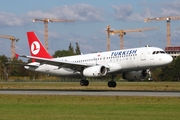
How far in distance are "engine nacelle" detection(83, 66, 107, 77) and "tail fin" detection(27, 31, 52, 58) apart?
45.8ft

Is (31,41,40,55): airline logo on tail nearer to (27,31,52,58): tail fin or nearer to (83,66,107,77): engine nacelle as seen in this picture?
(27,31,52,58): tail fin

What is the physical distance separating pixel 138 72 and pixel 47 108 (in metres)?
30.9

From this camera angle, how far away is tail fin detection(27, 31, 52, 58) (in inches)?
2613

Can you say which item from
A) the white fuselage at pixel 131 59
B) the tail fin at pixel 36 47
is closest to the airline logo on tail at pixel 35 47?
the tail fin at pixel 36 47

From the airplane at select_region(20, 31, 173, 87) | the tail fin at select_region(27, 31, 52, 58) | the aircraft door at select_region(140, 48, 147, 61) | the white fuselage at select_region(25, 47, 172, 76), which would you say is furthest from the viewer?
the tail fin at select_region(27, 31, 52, 58)

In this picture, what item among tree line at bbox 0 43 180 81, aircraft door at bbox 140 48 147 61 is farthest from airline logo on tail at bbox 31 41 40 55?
tree line at bbox 0 43 180 81

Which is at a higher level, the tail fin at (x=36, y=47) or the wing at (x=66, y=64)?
the tail fin at (x=36, y=47)

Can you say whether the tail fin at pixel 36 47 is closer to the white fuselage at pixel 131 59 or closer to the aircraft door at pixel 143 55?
the white fuselage at pixel 131 59

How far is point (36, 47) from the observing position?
66750 millimetres

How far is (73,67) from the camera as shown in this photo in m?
57.0

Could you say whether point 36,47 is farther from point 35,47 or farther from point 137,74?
point 137,74

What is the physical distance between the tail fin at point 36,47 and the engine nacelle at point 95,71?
550 inches

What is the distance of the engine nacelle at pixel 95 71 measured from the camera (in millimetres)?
52406

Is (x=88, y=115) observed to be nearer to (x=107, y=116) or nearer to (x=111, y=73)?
(x=107, y=116)
